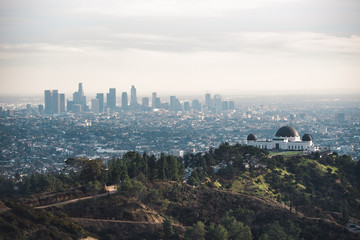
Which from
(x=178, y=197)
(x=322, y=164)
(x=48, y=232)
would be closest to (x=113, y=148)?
(x=322, y=164)

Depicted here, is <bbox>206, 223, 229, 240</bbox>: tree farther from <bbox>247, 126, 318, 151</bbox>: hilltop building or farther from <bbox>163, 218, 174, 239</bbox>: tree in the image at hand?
<bbox>247, 126, 318, 151</bbox>: hilltop building

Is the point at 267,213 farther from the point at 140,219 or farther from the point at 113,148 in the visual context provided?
the point at 113,148

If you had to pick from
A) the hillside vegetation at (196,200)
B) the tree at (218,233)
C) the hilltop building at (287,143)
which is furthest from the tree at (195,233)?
the hilltop building at (287,143)

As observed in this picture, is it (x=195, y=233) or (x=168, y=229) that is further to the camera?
(x=168, y=229)

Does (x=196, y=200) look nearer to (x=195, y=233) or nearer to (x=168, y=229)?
(x=168, y=229)

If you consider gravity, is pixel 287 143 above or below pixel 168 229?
above

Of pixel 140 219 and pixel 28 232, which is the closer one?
pixel 28 232

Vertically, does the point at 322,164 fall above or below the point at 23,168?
above

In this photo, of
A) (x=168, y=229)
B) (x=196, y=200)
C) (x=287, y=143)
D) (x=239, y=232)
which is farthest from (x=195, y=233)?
(x=287, y=143)

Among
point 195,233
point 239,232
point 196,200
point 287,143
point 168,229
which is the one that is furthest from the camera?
point 287,143

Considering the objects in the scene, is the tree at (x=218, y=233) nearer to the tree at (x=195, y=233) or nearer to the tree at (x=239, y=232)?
the tree at (x=195, y=233)

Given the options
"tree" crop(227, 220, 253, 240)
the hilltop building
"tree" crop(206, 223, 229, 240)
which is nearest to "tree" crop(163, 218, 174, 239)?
"tree" crop(206, 223, 229, 240)
